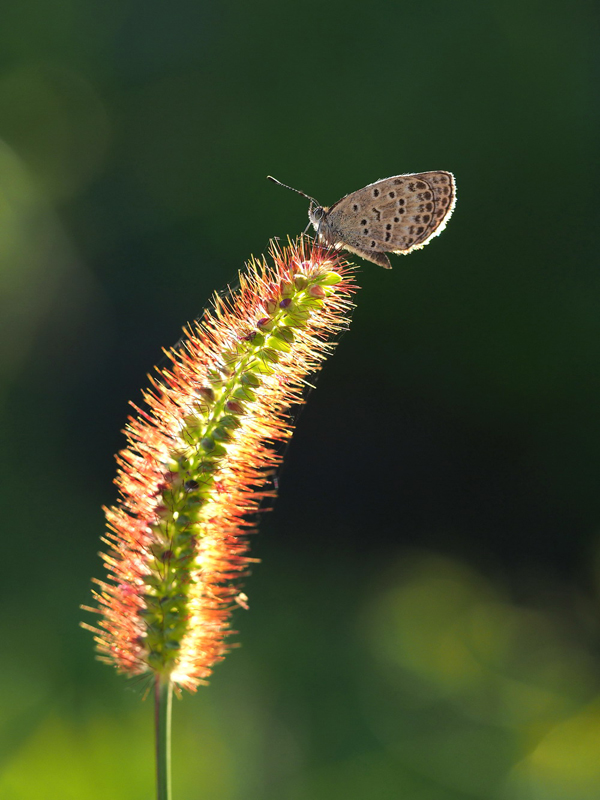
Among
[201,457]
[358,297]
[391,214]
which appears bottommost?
[201,457]

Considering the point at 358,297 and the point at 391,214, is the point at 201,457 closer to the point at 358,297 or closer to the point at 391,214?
the point at 391,214

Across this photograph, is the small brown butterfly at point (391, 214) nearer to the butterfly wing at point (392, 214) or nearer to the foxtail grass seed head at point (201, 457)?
the butterfly wing at point (392, 214)

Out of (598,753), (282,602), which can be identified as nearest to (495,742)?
(598,753)

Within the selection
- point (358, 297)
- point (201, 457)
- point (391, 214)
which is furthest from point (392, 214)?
point (358, 297)

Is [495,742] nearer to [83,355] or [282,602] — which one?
[282,602]

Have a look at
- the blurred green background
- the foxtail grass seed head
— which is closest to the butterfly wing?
the foxtail grass seed head

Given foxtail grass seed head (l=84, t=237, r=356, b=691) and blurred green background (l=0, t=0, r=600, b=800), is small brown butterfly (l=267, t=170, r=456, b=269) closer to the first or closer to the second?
foxtail grass seed head (l=84, t=237, r=356, b=691)

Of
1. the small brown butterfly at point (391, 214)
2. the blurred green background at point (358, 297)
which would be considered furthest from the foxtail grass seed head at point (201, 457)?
the blurred green background at point (358, 297)
